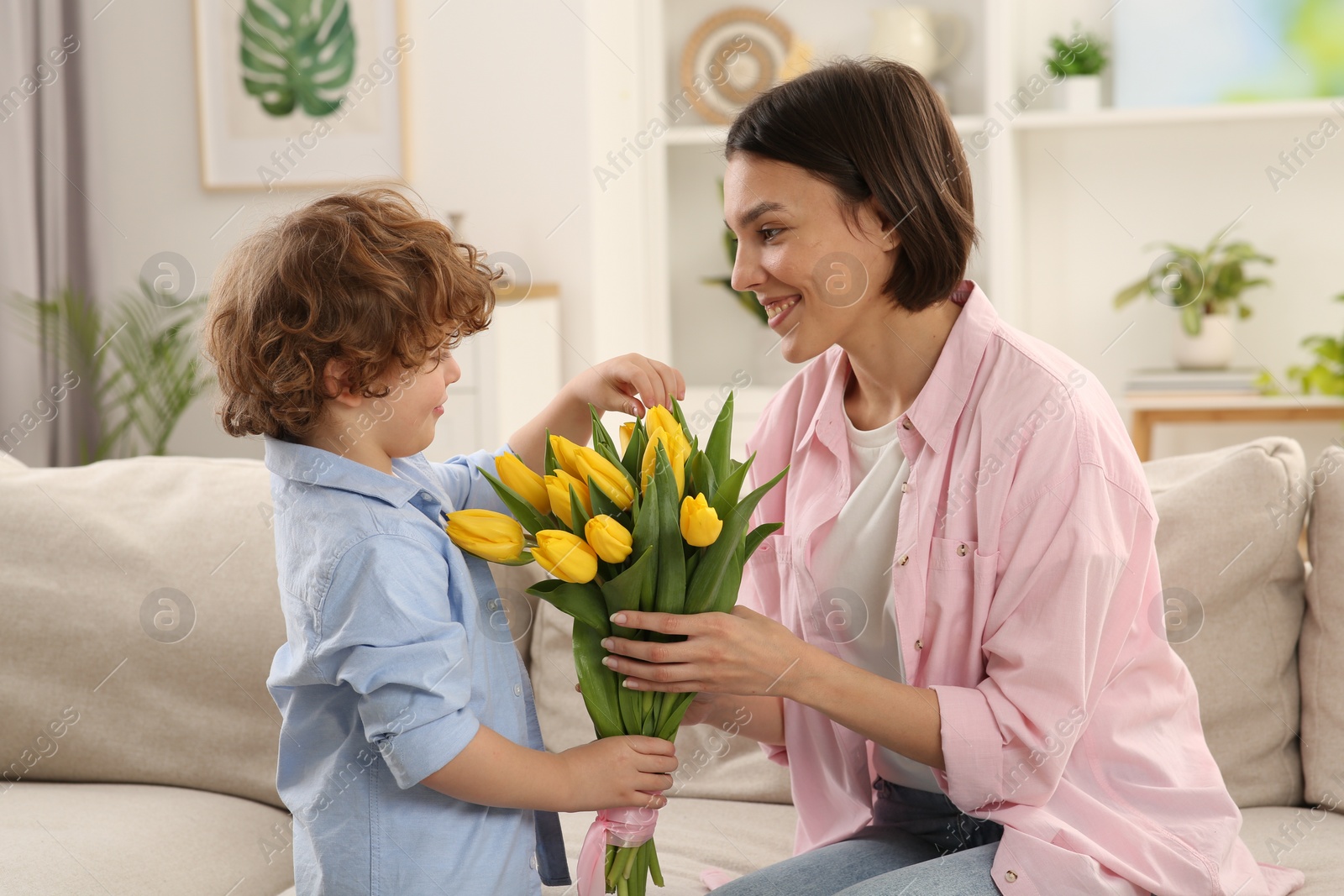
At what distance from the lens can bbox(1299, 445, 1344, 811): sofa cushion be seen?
1.53 m

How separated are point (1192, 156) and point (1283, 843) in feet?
8.58

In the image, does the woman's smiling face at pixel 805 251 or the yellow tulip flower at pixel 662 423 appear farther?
the woman's smiling face at pixel 805 251

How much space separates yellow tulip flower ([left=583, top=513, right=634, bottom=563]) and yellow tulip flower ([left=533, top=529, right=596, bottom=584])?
0.4 inches

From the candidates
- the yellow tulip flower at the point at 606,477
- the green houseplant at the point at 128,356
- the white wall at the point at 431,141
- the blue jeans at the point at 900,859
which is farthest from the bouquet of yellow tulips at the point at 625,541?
the green houseplant at the point at 128,356

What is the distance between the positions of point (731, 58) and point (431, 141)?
97 cm

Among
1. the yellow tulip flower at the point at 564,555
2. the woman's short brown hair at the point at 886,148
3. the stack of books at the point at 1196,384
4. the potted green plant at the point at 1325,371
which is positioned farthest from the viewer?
the stack of books at the point at 1196,384

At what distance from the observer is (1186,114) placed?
330 cm

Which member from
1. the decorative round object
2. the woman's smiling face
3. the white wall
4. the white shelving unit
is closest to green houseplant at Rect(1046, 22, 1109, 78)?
the white shelving unit

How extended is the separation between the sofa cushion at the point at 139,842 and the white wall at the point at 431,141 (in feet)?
5.76

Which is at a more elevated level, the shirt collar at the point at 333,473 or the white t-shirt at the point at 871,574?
the shirt collar at the point at 333,473

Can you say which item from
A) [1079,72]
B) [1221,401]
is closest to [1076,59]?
[1079,72]

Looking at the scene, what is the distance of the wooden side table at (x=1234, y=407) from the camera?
3.22 metres

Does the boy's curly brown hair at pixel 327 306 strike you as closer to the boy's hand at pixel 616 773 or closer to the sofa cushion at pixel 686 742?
the boy's hand at pixel 616 773

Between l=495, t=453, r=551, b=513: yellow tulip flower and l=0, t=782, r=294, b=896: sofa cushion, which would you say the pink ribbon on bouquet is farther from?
l=0, t=782, r=294, b=896: sofa cushion
